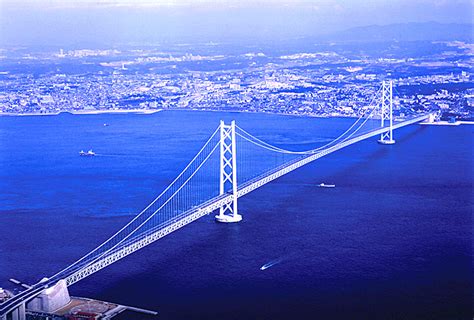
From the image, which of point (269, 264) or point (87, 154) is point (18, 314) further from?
point (87, 154)

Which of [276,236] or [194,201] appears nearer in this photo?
[276,236]

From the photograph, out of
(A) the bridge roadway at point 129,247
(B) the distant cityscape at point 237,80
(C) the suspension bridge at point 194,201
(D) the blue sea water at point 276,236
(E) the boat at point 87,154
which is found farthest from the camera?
(B) the distant cityscape at point 237,80

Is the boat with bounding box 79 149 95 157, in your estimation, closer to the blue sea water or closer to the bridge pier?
the blue sea water

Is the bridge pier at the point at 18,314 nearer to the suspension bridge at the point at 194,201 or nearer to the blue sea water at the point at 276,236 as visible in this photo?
the suspension bridge at the point at 194,201

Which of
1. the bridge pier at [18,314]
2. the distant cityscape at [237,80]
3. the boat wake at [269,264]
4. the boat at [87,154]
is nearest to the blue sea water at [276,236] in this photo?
the boat wake at [269,264]

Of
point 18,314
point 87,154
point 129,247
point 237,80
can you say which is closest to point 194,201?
point 129,247

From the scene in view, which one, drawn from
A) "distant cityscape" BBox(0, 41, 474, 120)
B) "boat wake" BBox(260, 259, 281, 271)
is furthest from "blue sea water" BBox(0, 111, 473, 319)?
"distant cityscape" BBox(0, 41, 474, 120)

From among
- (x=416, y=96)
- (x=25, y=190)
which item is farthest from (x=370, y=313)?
(x=416, y=96)
